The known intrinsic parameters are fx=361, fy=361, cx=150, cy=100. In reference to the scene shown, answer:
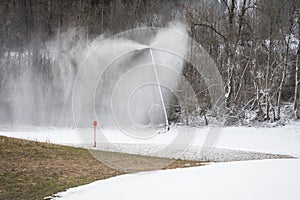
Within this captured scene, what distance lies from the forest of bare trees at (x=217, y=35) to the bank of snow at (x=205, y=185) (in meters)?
15.3

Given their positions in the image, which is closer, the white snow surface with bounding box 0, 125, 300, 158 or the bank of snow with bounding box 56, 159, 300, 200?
the bank of snow with bounding box 56, 159, 300, 200

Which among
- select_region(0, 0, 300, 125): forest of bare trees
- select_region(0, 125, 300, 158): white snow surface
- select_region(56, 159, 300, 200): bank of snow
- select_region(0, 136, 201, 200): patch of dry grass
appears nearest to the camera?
select_region(56, 159, 300, 200): bank of snow

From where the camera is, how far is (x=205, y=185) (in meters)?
7.66

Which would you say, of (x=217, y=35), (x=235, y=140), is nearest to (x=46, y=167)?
(x=235, y=140)

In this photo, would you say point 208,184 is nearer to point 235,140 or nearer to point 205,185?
point 205,185

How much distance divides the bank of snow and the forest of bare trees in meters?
15.3

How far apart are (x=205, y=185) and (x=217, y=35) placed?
71.6 ft

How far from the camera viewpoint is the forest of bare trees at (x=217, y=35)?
24.1 meters

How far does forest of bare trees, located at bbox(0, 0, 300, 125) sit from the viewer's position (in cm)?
2408

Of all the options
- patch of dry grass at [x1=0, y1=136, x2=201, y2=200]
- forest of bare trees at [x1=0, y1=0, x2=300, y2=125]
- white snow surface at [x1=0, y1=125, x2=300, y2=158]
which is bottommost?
patch of dry grass at [x1=0, y1=136, x2=201, y2=200]

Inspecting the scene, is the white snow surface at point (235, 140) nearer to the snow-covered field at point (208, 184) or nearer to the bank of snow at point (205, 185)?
the snow-covered field at point (208, 184)

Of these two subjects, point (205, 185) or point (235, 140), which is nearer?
point (205, 185)

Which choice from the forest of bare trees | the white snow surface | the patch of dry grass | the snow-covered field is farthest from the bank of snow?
the forest of bare trees

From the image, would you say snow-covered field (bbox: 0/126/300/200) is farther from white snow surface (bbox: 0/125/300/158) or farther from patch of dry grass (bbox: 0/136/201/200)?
white snow surface (bbox: 0/125/300/158)
